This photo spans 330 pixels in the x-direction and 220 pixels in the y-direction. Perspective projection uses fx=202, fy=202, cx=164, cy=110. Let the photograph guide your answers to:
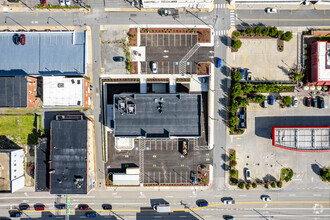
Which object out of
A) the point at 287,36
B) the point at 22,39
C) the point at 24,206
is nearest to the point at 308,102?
the point at 287,36

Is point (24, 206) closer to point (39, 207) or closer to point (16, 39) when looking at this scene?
point (39, 207)

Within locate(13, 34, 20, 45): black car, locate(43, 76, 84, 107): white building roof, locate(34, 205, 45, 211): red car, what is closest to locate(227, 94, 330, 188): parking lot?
locate(43, 76, 84, 107): white building roof

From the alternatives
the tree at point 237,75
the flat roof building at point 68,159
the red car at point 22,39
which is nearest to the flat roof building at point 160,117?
the flat roof building at point 68,159

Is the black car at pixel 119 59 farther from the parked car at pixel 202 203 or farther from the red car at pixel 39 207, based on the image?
the red car at pixel 39 207

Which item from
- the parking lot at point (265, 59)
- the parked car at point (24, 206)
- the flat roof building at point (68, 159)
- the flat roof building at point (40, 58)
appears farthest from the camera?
the parking lot at point (265, 59)

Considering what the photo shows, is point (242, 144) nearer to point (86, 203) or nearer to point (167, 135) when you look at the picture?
point (167, 135)

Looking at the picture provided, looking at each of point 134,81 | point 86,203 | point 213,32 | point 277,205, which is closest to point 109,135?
point 134,81

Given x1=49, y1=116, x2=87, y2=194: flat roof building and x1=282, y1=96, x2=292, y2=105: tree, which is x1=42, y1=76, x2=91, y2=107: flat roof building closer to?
x1=49, y1=116, x2=87, y2=194: flat roof building
